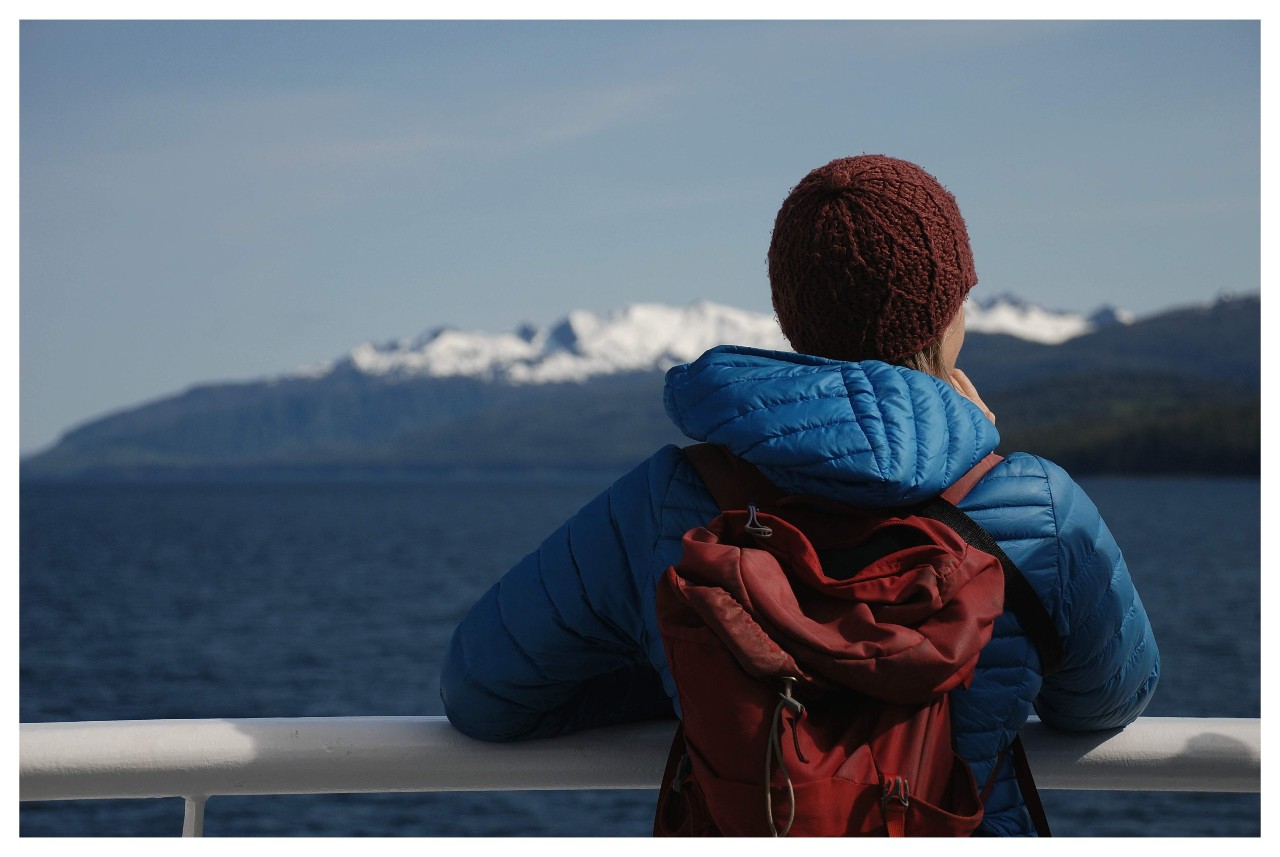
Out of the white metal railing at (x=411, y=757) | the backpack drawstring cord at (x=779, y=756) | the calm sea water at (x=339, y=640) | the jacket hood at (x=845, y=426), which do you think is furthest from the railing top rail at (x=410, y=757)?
the calm sea water at (x=339, y=640)

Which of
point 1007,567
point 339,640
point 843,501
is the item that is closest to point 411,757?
point 843,501

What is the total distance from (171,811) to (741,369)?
29.6 m

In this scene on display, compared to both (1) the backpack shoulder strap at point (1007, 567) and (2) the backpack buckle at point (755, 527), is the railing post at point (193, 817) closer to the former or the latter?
(2) the backpack buckle at point (755, 527)

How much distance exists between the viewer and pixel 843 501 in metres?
1.58

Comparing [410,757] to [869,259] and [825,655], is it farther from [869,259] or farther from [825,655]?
[869,259]

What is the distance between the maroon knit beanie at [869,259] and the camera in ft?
5.56

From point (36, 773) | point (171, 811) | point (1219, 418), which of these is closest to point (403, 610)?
point (171, 811)

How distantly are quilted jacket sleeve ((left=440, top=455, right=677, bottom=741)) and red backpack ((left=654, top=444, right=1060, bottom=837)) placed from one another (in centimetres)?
18

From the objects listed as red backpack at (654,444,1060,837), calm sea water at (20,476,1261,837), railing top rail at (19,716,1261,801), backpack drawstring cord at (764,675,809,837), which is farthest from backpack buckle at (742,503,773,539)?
calm sea water at (20,476,1261,837)

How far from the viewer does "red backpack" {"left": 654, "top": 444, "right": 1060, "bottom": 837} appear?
4.99 feet

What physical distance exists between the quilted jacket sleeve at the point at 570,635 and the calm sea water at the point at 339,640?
72.2 ft

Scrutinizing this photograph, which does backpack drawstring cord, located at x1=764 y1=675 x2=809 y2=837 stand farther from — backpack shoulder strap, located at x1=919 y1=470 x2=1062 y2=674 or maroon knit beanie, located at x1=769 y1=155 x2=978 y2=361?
maroon knit beanie, located at x1=769 y1=155 x2=978 y2=361

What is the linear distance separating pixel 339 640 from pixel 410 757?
52.2 meters
